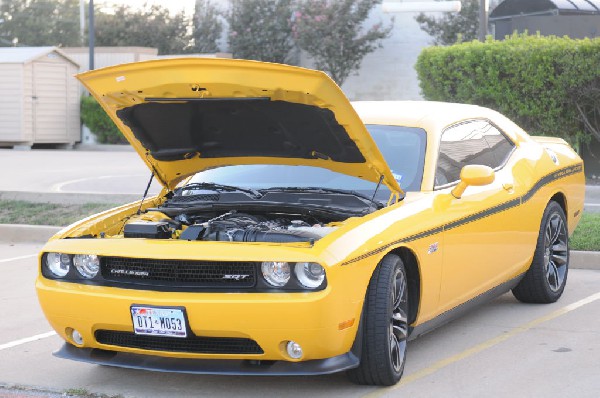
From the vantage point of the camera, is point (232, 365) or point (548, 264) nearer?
point (232, 365)

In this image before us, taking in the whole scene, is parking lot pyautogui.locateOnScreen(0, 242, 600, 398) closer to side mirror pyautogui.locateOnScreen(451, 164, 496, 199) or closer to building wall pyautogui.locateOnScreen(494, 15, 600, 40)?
side mirror pyautogui.locateOnScreen(451, 164, 496, 199)

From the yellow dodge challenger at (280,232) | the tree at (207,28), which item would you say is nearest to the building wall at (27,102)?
the tree at (207,28)

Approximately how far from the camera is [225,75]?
18.7 feet

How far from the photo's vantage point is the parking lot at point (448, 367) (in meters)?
5.81

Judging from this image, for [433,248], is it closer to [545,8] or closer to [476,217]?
[476,217]

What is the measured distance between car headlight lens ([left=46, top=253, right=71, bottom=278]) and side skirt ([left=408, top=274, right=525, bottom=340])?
1885 millimetres

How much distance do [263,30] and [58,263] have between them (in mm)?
30521

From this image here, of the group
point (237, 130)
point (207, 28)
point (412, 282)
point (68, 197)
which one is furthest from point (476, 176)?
point (207, 28)

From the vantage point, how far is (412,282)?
616cm

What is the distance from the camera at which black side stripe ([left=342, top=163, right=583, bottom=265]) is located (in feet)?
18.8

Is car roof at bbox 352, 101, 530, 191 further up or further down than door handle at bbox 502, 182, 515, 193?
further up

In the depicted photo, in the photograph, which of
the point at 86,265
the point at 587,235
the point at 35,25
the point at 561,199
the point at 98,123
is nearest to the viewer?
the point at 86,265

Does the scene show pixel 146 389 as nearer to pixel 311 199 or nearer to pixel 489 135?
pixel 311 199

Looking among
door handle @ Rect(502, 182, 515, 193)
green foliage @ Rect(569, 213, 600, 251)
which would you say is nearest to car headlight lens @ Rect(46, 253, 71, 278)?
door handle @ Rect(502, 182, 515, 193)
